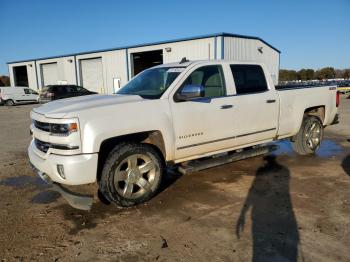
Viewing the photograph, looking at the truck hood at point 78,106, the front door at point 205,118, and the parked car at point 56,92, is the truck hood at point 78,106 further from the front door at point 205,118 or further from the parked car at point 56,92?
the parked car at point 56,92

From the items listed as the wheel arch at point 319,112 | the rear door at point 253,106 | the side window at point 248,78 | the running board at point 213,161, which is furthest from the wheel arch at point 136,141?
the wheel arch at point 319,112

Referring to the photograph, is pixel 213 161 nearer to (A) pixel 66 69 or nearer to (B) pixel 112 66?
(B) pixel 112 66

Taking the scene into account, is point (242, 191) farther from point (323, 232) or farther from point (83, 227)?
point (83, 227)

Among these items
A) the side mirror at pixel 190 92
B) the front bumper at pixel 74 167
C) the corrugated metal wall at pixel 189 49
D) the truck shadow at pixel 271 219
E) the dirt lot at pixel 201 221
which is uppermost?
the corrugated metal wall at pixel 189 49

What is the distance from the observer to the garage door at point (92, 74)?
109 feet

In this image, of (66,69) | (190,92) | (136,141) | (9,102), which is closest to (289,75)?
(66,69)

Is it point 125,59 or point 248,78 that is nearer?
point 248,78

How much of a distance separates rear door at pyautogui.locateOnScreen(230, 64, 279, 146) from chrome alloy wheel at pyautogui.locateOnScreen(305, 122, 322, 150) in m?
1.35

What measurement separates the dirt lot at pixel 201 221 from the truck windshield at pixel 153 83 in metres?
1.60

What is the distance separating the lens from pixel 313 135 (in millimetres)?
7047

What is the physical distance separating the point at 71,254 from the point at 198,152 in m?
2.41

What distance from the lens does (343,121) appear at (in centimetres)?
1264

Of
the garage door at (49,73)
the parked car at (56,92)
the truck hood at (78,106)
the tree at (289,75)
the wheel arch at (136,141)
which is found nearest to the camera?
the truck hood at (78,106)

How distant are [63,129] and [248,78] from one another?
11.2 feet
